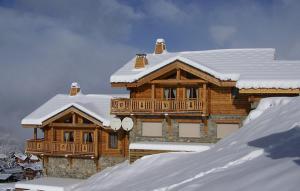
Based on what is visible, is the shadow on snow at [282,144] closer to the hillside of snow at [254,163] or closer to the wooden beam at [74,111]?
the hillside of snow at [254,163]

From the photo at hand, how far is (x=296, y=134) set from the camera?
33.9 feet

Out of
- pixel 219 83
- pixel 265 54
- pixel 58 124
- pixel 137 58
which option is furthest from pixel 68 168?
pixel 265 54

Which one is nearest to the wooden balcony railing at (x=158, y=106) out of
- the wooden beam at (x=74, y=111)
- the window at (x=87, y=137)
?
the wooden beam at (x=74, y=111)

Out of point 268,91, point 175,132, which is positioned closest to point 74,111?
point 175,132

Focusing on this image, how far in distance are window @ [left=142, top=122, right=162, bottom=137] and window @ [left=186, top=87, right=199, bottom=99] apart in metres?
2.38

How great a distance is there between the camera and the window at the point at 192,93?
23531mm

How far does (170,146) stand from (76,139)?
8652 millimetres

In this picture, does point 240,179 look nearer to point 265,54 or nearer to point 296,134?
point 296,134

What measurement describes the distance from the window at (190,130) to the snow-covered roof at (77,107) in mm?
4974

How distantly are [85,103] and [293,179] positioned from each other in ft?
71.7

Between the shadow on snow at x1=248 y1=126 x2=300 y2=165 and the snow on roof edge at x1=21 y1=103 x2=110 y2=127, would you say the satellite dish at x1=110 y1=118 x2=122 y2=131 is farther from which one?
the shadow on snow at x1=248 y1=126 x2=300 y2=165

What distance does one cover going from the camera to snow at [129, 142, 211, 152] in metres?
21.1

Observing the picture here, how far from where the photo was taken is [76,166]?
89.4ft

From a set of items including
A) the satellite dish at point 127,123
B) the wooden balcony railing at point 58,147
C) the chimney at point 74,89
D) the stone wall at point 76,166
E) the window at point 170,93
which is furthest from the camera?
the chimney at point 74,89
